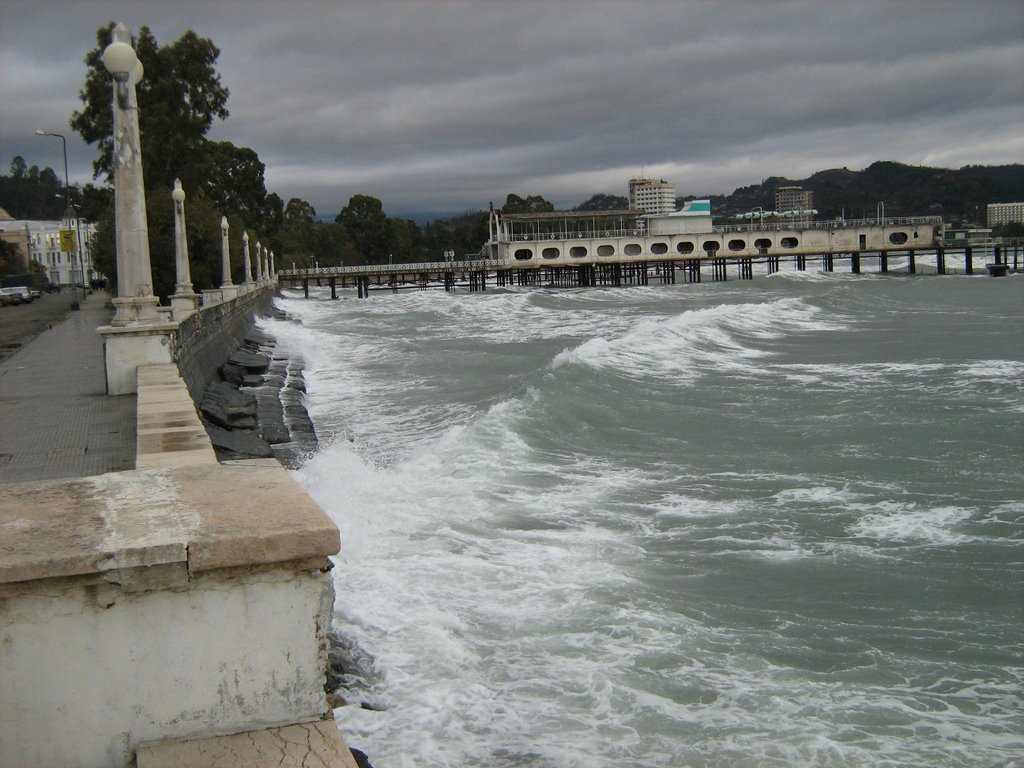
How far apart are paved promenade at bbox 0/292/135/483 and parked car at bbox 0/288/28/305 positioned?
36.7 meters

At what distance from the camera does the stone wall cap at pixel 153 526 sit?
9.41 ft

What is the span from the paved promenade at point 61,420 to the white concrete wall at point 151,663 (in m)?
5.20

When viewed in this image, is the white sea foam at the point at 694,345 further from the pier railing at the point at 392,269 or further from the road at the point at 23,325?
the pier railing at the point at 392,269

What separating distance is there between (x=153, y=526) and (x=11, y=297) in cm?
5673

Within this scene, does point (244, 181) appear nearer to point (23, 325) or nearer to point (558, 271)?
point (558, 271)

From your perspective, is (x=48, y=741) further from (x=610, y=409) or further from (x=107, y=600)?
(x=610, y=409)

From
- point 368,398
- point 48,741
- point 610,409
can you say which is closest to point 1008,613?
point 48,741

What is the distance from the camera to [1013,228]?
19275 centimetres

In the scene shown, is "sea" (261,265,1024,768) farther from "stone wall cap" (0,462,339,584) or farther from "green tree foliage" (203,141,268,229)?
"green tree foliage" (203,141,268,229)

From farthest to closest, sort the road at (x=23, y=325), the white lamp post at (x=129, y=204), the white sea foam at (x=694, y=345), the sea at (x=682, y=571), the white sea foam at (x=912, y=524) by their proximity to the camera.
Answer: the road at (x=23, y=325) → the white sea foam at (x=694, y=345) → the white lamp post at (x=129, y=204) → the white sea foam at (x=912, y=524) → the sea at (x=682, y=571)

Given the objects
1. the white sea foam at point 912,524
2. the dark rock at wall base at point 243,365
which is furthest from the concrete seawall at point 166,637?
the dark rock at wall base at point 243,365

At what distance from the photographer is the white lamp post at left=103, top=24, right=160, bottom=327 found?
13.2 meters

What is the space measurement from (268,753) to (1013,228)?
21593 centimetres

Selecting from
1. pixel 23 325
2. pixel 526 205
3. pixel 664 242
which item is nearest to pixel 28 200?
pixel 526 205
